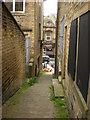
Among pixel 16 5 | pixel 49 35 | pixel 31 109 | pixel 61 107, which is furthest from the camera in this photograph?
pixel 49 35

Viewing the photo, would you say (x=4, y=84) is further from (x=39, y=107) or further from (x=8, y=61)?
(x=39, y=107)

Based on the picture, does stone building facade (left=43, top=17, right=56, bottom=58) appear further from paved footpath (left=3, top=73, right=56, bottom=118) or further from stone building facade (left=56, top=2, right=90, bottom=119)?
stone building facade (left=56, top=2, right=90, bottom=119)

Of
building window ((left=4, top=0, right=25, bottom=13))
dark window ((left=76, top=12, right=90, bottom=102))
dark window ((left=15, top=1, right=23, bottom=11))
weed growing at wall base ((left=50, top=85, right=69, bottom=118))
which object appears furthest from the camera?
dark window ((left=15, top=1, right=23, bottom=11))

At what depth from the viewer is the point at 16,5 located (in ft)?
42.8

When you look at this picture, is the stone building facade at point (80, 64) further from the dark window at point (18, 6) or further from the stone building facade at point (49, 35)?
the stone building facade at point (49, 35)

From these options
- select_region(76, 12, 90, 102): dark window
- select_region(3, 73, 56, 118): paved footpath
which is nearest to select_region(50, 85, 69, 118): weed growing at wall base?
select_region(3, 73, 56, 118): paved footpath

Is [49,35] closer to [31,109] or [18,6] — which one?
[18,6]

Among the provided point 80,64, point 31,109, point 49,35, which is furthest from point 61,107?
point 49,35

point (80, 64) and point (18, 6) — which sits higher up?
point (18, 6)

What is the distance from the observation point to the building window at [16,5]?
12.7 metres

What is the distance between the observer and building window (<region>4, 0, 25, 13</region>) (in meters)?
12.7

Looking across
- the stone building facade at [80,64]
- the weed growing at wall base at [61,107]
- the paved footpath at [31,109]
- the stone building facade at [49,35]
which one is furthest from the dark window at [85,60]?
the stone building facade at [49,35]

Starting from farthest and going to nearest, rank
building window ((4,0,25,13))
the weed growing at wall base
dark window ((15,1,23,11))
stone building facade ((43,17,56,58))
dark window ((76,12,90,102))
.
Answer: stone building facade ((43,17,56,58))
dark window ((15,1,23,11))
building window ((4,0,25,13))
the weed growing at wall base
dark window ((76,12,90,102))

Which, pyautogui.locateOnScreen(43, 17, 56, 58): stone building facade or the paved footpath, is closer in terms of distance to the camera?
the paved footpath
